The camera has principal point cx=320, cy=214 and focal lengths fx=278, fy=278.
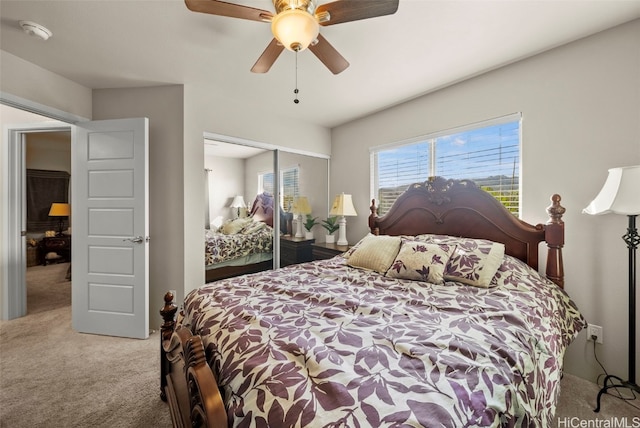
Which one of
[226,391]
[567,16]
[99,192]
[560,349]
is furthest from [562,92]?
[99,192]

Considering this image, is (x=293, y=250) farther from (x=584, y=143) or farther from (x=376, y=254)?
(x=584, y=143)

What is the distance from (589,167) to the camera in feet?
6.66

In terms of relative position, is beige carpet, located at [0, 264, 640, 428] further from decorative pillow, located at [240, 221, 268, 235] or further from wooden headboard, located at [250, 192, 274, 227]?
wooden headboard, located at [250, 192, 274, 227]

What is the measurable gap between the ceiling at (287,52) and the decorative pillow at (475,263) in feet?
5.09

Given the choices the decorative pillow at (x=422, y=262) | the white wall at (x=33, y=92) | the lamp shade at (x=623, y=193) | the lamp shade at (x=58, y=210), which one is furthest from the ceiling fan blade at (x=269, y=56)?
the lamp shade at (x=58, y=210)

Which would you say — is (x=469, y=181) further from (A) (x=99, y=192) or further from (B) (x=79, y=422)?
(A) (x=99, y=192)

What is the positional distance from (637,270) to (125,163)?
4.24 metres

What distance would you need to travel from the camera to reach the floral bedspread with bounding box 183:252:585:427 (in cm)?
77

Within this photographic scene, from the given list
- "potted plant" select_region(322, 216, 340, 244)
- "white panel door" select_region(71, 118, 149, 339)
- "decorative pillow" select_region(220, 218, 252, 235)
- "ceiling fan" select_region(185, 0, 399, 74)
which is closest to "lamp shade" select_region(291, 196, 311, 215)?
"potted plant" select_region(322, 216, 340, 244)

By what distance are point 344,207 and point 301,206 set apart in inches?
24.8

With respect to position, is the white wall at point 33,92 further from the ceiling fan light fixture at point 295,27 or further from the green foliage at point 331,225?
the green foliage at point 331,225

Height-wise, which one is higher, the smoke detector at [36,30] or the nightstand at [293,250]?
the smoke detector at [36,30]

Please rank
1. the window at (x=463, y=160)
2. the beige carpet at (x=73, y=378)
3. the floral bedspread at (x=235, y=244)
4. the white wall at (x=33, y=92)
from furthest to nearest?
1. the floral bedspread at (x=235, y=244)
2. the window at (x=463, y=160)
3. the white wall at (x=33, y=92)
4. the beige carpet at (x=73, y=378)

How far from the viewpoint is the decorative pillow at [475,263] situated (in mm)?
1878
